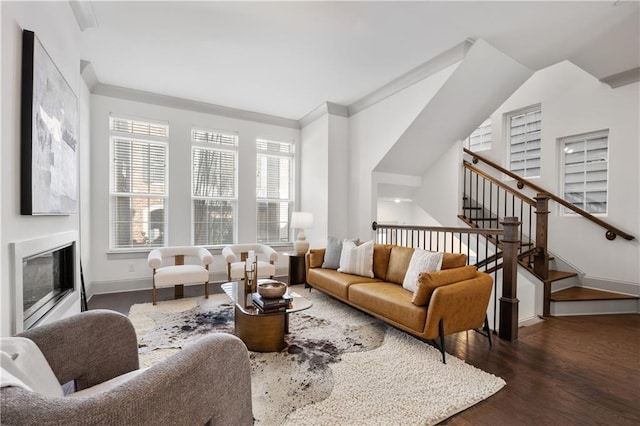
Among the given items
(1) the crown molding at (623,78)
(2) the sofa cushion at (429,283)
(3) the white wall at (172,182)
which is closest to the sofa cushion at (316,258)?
(3) the white wall at (172,182)

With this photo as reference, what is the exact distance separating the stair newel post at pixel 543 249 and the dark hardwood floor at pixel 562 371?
0.85 ft

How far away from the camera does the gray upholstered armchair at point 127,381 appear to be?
79 centimetres

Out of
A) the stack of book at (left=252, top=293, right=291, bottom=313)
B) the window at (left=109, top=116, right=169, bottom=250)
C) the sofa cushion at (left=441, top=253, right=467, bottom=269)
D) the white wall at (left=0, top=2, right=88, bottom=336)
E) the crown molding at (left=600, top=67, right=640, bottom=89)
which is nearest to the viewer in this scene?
the white wall at (left=0, top=2, right=88, bottom=336)

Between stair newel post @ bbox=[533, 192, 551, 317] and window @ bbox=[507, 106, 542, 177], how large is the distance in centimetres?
174

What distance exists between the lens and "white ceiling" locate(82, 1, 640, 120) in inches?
111

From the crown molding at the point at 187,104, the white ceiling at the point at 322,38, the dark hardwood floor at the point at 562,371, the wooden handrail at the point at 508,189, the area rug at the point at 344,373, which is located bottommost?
the dark hardwood floor at the point at 562,371

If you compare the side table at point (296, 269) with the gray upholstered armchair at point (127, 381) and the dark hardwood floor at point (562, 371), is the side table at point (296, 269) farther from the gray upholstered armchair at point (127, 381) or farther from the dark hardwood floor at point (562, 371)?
the gray upholstered armchair at point (127, 381)

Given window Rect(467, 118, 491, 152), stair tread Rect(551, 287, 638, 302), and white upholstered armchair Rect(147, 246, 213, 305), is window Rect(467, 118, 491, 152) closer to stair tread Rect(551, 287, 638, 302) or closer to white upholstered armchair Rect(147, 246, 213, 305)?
stair tread Rect(551, 287, 638, 302)

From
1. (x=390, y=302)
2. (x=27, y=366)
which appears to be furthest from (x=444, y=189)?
(x=27, y=366)

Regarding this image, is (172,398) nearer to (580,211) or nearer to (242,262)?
(242,262)

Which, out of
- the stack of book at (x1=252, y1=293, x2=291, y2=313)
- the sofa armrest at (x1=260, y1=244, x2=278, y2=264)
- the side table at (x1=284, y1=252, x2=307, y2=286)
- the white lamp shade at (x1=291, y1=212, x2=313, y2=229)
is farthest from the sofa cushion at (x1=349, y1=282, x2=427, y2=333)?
the white lamp shade at (x1=291, y1=212, x2=313, y2=229)

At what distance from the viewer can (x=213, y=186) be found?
5.30 metres

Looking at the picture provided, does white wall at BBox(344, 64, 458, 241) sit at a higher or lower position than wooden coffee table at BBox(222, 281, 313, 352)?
higher

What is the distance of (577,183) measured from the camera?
4.69 metres
